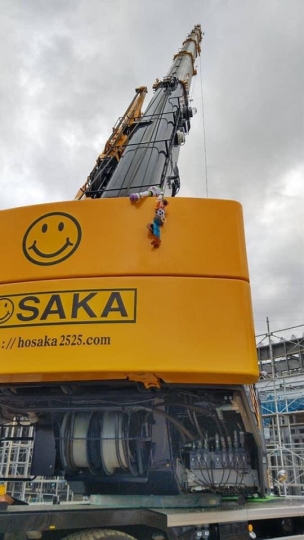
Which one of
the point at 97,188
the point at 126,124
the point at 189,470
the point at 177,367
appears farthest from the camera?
the point at 126,124

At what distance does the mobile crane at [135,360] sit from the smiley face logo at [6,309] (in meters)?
0.01

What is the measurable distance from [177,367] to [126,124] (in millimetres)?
6165

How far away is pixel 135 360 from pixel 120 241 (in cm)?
98

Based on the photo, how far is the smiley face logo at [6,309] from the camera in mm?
3422

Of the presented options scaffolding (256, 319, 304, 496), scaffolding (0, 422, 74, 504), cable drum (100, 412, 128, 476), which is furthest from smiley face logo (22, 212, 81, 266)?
scaffolding (256, 319, 304, 496)

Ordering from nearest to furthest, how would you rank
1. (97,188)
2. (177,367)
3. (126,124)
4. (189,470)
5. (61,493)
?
(177,367), (189,470), (61,493), (97,188), (126,124)

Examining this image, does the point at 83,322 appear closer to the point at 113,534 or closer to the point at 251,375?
the point at 251,375

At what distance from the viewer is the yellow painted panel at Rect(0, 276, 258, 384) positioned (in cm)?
311

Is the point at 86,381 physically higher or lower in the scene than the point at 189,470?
higher

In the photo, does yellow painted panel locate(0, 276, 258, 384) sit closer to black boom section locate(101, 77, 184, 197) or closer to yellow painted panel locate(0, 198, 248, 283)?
yellow painted panel locate(0, 198, 248, 283)

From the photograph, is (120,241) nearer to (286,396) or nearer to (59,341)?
(59,341)

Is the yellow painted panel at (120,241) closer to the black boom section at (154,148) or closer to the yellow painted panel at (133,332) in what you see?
the yellow painted panel at (133,332)

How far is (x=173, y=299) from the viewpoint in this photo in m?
3.24

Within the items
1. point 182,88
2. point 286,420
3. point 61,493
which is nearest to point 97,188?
point 182,88
